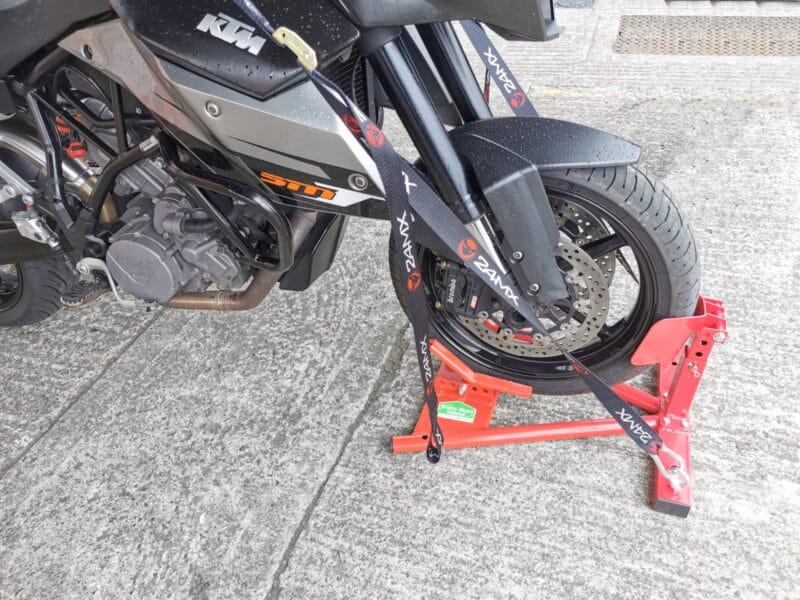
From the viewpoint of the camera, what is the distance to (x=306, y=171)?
1540 mm

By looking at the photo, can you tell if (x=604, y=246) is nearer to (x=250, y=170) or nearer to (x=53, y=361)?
(x=250, y=170)

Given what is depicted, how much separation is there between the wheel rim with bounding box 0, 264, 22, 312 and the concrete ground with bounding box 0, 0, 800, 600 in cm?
13

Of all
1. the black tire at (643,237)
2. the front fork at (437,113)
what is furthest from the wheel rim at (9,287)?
the front fork at (437,113)

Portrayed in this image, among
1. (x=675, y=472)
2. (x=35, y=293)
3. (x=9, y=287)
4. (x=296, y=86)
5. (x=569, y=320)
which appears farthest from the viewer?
(x=9, y=287)

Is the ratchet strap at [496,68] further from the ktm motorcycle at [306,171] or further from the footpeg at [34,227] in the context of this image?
the footpeg at [34,227]

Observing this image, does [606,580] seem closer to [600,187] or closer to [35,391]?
[600,187]

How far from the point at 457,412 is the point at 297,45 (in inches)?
46.2

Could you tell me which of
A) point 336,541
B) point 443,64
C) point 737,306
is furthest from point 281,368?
point 737,306

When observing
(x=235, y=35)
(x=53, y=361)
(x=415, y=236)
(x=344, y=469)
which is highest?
(x=235, y=35)

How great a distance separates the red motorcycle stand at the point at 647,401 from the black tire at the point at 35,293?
1330mm

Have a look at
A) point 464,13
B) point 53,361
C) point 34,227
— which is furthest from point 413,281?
point 53,361

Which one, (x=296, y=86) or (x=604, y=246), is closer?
(x=296, y=86)

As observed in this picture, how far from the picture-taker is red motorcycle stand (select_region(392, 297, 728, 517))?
A: 69.4 inches

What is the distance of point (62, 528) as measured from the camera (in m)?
1.86
